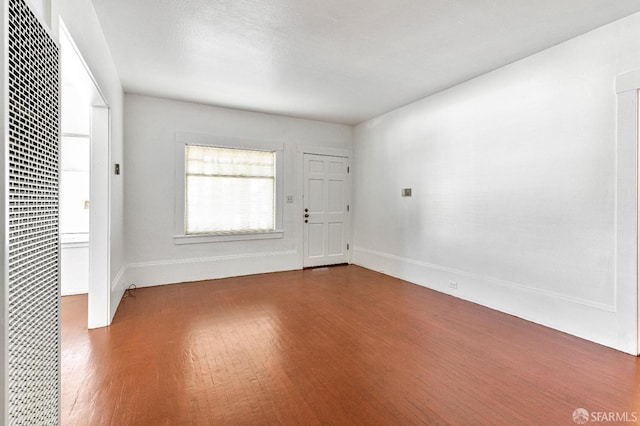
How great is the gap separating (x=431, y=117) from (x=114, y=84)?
4104 millimetres

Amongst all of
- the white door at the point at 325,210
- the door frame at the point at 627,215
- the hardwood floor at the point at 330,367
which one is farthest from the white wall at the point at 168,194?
the door frame at the point at 627,215

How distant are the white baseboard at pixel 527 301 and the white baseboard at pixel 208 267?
2130 millimetres

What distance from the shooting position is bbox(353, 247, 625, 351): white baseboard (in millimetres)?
2826

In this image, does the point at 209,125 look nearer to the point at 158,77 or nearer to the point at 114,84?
A: the point at 158,77

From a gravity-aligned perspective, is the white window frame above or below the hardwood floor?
above

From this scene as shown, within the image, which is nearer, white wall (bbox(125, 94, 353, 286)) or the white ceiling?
the white ceiling

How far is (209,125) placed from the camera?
5062 millimetres

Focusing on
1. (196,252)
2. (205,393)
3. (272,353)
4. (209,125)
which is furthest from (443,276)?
(209,125)

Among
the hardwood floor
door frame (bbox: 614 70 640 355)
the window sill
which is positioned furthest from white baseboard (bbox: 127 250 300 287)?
door frame (bbox: 614 70 640 355)

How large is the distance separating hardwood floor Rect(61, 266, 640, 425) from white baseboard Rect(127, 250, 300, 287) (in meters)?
0.85

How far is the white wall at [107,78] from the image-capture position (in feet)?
6.52

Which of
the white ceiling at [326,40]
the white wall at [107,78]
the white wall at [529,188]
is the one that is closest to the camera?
the white wall at [107,78]

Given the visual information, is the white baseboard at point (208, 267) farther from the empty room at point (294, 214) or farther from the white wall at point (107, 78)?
the white wall at point (107, 78)

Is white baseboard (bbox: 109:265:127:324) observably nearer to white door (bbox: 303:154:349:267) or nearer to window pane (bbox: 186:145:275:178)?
window pane (bbox: 186:145:275:178)
